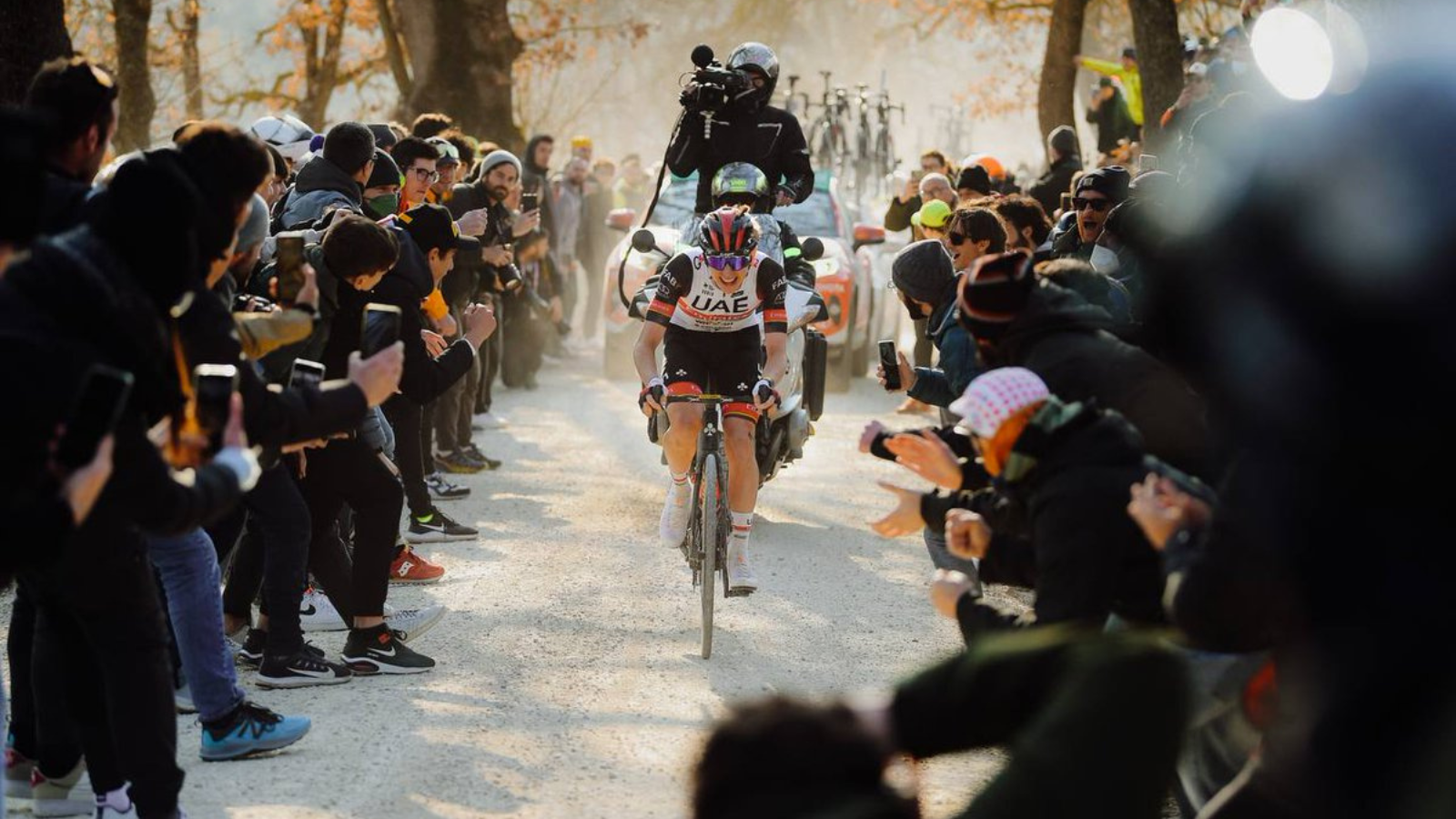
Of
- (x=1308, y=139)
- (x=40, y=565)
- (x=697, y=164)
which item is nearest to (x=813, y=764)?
(x=1308, y=139)

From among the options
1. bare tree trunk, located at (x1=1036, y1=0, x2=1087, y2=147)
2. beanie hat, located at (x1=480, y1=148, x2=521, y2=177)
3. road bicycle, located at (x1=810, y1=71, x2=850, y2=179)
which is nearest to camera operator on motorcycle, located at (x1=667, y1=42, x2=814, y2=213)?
beanie hat, located at (x1=480, y1=148, x2=521, y2=177)

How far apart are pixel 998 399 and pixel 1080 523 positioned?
1.19 ft

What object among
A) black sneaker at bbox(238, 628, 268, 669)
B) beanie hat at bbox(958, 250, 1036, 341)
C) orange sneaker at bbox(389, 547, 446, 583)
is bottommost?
orange sneaker at bbox(389, 547, 446, 583)

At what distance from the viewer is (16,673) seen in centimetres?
588

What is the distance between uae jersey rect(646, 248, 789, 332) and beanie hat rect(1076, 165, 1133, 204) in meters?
1.67

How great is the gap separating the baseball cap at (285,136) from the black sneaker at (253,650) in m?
3.24

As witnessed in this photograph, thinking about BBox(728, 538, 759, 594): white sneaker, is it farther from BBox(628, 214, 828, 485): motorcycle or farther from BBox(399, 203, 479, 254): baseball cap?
BBox(399, 203, 479, 254): baseball cap

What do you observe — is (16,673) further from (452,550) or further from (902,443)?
(452,550)

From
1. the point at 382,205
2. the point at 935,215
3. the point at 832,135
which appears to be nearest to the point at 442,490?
the point at 382,205

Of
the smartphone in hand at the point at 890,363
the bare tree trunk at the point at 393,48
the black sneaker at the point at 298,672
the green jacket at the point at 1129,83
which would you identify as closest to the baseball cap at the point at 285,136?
the black sneaker at the point at 298,672

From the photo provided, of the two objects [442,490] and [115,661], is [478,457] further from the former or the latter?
[115,661]

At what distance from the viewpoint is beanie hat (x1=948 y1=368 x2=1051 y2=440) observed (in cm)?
443

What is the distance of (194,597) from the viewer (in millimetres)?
6043

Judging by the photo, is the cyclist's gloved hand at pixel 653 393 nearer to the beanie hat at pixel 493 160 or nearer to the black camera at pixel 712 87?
the black camera at pixel 712 87
